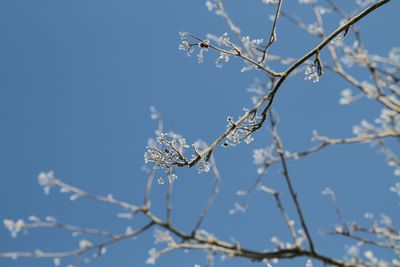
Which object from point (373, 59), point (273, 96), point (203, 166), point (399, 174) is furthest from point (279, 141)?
point (399, 174)

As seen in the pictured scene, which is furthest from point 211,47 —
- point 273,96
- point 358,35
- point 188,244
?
point 358,35

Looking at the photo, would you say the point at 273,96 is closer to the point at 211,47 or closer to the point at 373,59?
the point at 211,47

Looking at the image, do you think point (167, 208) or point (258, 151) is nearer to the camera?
point (167, 208)

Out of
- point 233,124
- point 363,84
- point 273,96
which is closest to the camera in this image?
point 233,124

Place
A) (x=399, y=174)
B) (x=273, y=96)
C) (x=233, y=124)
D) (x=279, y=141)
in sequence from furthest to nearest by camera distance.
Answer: (x=399, y=174), (x=279, y=141), (x=273, y=96), (x=233, y=124)

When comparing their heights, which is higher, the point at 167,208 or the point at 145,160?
the point at 145,160

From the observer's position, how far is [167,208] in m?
2.38

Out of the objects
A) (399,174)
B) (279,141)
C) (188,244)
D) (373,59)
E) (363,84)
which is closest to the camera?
(188,244)

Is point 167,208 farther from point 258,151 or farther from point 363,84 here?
point 363,84

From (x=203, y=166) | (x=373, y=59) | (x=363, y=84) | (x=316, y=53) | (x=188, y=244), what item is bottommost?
(x=188, y=244)

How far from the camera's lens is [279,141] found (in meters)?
2.85

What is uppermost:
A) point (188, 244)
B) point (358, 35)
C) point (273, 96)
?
point (358, 35)

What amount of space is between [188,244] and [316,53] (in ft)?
5.02

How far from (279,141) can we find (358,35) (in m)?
1.93
